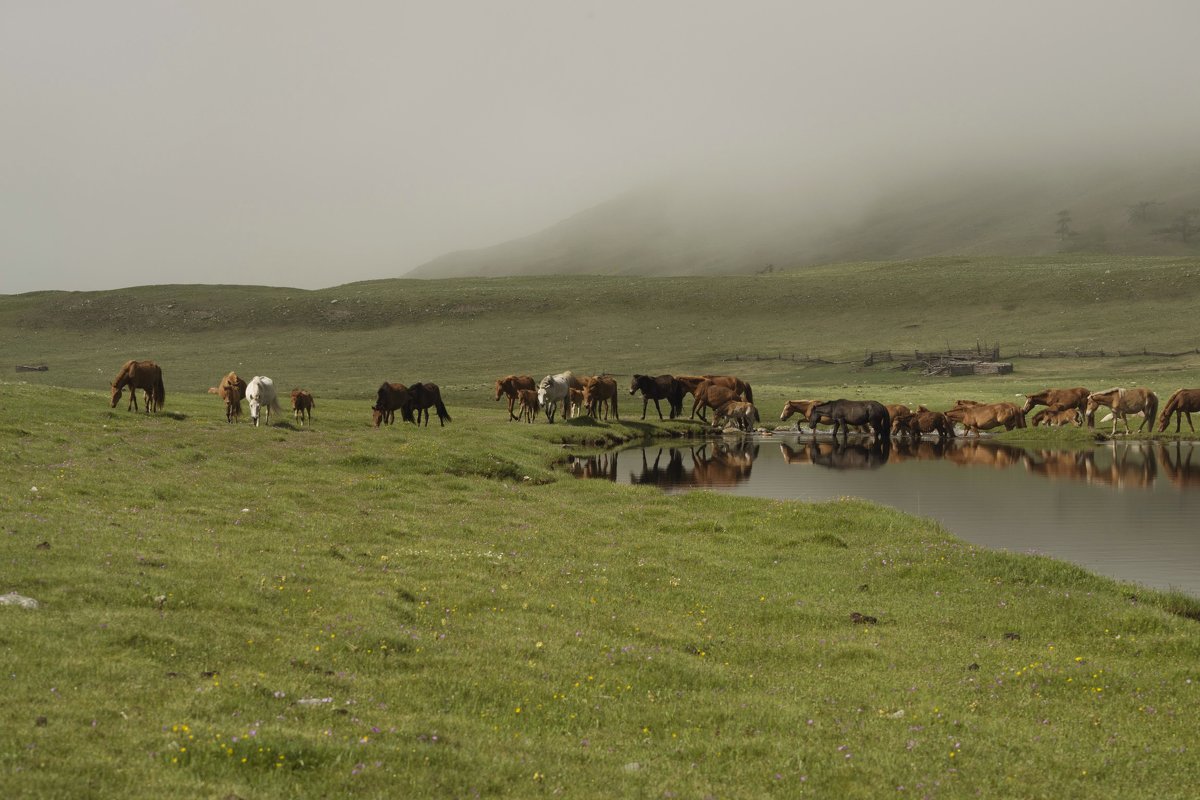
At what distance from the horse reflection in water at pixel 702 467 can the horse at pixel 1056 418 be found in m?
16.9

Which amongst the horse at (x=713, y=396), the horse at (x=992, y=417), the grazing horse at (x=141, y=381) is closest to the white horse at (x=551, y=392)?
the horse at (x=713, y=396)

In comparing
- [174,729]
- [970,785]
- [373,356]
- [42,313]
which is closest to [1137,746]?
[970,785]

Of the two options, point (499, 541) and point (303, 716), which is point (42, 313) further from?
point (303, 716)

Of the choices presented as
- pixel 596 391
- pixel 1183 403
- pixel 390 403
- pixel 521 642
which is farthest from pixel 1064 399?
pixel 521 642

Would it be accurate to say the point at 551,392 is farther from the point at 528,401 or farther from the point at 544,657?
the point at 544,657

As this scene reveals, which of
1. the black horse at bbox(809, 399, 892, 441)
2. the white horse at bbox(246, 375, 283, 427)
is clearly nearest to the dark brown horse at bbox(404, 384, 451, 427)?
the white horse at bbox(246, 375, 283, 427)

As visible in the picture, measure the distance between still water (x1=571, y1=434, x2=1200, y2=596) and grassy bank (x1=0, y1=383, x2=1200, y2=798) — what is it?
544cm

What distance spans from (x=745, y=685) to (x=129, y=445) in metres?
23.4

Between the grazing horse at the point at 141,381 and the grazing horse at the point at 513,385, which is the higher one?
the grazing horse at the point at 141,381

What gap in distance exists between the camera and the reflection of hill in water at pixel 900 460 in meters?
36.5

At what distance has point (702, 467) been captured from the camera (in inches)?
1609

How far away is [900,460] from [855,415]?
9881 millimetres

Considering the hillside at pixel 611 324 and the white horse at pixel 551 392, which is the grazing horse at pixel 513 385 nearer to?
the white horse at pixel 551 392

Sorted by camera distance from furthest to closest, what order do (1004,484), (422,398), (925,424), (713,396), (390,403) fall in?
(713,396) < (925,424) < (422,398) < (390,403) < (1004,484)
